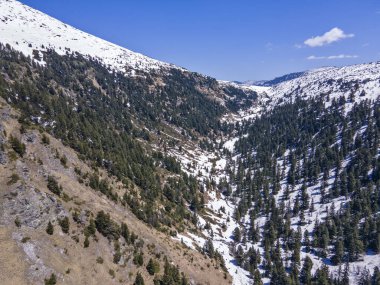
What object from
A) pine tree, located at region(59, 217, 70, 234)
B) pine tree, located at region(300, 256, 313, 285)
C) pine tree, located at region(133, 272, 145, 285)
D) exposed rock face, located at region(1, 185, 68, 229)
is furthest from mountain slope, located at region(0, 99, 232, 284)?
pine tree, located at region(300, 256, 313, 285)

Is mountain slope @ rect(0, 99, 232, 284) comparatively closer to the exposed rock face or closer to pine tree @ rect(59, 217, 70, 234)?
the exposed rock face

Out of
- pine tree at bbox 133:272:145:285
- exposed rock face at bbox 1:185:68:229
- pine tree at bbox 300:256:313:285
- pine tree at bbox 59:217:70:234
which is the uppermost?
exposed rock face at bbox 1:185:68:229

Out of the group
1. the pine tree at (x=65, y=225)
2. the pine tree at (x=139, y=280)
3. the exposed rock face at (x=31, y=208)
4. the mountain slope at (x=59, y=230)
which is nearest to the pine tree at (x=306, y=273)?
the mountain slope at (x=59, y=230)

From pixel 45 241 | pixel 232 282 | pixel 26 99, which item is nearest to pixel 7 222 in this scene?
pixel 45 241

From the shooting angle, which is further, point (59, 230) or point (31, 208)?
point (59, 230)

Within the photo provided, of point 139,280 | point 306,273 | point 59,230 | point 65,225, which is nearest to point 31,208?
point 59,230

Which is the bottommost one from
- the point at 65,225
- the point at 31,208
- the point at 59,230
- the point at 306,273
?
the point at 306,273

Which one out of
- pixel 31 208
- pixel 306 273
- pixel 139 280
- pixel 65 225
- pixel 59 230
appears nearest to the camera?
pixel 31 208

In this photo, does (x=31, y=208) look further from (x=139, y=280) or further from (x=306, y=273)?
(x=306, y=273)
